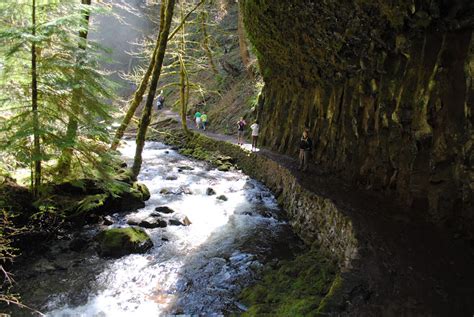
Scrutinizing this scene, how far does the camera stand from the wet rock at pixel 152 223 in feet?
36.1

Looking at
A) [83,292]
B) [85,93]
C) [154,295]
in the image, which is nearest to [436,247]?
[154,295]

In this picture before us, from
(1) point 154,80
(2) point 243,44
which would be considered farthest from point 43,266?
(2) point 243,44

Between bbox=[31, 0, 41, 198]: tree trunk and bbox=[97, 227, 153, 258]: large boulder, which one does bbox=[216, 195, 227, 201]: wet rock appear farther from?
bbox=[31, 0, 41, 198]: tree trunk

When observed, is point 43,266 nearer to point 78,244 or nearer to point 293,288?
point 78,244

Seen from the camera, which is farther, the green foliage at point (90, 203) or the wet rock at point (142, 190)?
the wet rock at point (142, 190)

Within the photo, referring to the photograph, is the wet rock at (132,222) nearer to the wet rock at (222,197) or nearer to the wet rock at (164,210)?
the wet rock at (164,210)

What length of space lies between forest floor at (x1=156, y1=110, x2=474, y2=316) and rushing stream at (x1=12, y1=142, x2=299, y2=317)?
7.82 ft

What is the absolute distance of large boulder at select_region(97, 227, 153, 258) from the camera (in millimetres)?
9008

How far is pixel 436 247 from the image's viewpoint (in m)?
7.05

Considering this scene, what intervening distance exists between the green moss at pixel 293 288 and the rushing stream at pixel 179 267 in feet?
1.48

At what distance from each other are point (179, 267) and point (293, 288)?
3062mm

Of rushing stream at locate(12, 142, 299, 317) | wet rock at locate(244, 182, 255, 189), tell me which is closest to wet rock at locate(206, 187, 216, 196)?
rushing stream at locate(12, 142, 299, 317)

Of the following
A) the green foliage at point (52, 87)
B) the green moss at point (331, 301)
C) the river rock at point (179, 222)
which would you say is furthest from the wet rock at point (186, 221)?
the green moss at point (331, 301)

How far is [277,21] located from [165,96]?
30.2m
